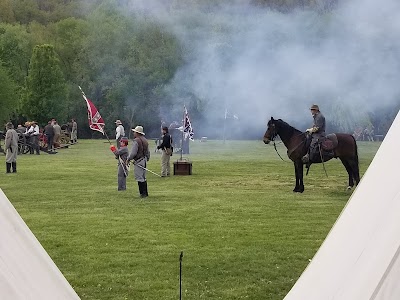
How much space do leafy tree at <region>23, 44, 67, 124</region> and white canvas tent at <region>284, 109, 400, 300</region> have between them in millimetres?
37953

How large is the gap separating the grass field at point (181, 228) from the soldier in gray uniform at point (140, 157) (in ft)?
0.87

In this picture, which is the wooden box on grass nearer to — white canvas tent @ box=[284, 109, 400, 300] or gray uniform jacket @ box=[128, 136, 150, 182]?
gray uniform jacket @ box=[128, 136, 150, 182]

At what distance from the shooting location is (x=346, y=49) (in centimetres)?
2420

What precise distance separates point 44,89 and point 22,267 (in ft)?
128

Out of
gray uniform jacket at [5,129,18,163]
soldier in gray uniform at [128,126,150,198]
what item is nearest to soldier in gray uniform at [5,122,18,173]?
gray uniform jacket at [5,129,18,163]

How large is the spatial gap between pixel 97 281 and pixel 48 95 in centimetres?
3510

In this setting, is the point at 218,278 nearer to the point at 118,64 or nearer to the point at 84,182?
the point at 84,182

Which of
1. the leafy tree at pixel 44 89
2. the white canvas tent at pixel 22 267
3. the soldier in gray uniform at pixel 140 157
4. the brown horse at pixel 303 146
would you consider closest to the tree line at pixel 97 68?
the leafy tree at pixel 44 89

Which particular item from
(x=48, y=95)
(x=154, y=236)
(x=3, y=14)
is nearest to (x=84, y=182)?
(x=154, y=236)

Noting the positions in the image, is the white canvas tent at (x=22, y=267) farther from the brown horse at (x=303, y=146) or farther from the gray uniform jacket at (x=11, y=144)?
the gray uniform jacket at (x=11, y=144)

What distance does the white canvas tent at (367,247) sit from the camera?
83.3 inches

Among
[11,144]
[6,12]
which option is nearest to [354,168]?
[11,144]

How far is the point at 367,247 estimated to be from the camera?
233cm

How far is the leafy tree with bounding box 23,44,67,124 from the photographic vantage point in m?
40.0
